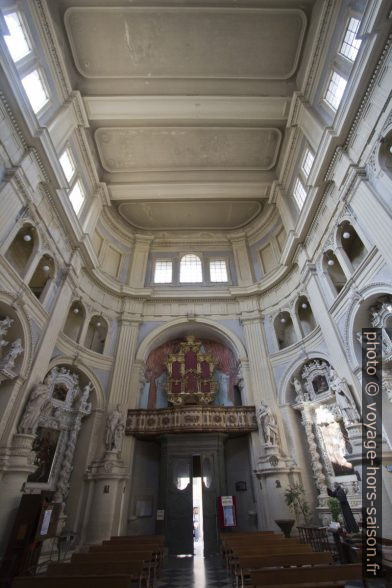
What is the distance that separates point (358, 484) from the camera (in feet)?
29.6

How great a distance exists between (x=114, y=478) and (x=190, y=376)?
539 centimetres

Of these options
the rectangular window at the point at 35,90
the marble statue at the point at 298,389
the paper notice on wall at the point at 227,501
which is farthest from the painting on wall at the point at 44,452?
the rectangular window at the point at 35,90

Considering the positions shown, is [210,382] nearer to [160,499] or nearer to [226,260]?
[160,499]

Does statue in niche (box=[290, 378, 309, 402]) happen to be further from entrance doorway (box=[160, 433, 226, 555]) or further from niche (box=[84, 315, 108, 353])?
niche (box=[84, 315, 108, 353])

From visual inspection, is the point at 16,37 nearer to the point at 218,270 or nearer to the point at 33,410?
the point at 33,410

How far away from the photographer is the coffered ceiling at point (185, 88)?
11273 mm

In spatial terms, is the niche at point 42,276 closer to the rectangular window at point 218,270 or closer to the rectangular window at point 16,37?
the rectangular window at point 16,37

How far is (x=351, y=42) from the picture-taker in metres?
9.93

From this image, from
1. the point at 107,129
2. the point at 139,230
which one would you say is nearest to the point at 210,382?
the point at 139,230

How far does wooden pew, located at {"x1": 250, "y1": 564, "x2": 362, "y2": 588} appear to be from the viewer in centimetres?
365

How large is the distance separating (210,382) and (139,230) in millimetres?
10738

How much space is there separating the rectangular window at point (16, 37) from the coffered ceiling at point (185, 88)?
2.03 meters

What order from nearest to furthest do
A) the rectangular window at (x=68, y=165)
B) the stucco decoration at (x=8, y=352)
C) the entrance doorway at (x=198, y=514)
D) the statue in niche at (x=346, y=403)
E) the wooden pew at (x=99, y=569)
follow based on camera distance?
the wooden pew at (x=99, y=569)
the stucco decoration at (x=8, y=352)
the statue in niche at (x=346, y=403)
the entrance doorway at (x=198, y=514)
the rectangular window at (x=68, y=165)

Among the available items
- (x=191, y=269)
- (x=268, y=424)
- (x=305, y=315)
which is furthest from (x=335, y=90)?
(x=268, y=424)
